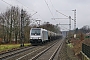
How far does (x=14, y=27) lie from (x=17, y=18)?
109 inches

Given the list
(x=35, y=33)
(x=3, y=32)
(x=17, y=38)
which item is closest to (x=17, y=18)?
(x=3, y=32)

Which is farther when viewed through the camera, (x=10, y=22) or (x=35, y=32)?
(x=10, y=22)

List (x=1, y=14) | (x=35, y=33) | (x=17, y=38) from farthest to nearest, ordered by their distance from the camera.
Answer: (x=17, y=38), (x=1, y=14), (x=35, y=33)

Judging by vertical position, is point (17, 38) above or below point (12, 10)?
below

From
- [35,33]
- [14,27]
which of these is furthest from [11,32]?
[35,33]

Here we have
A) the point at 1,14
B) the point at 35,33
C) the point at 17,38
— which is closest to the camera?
the point at 35,33

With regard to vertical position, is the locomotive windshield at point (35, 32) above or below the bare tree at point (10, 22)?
below

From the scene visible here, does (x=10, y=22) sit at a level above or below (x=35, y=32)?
above

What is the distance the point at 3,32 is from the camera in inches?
2419

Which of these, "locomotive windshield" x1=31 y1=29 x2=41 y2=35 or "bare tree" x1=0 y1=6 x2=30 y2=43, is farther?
"bare tree" x1=0 y1=6 x2=30 y2=43

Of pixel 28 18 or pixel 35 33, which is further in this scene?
pixel 28 18

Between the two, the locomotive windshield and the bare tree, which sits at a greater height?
the bare tree

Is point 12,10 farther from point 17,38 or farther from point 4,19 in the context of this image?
point 17,38

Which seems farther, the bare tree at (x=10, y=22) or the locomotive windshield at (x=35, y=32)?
the bare tree at (x=10, y=22)
